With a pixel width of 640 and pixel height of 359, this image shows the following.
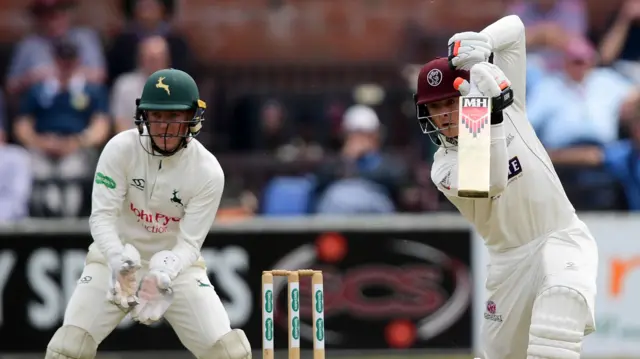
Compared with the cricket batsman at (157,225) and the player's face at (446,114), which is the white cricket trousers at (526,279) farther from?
the cricket batsman at (157,225)

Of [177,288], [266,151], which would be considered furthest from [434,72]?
[266,151]

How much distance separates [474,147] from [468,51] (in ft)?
1.46

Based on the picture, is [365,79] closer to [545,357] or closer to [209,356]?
[209,356]

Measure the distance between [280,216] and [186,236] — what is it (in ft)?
13.5

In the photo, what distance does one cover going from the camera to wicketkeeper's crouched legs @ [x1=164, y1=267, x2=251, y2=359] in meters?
6.43

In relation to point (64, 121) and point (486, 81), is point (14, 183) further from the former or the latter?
point (486, 81)

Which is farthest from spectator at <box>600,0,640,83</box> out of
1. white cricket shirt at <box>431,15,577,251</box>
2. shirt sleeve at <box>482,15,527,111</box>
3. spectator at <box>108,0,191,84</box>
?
white cricket shirt at <box>431,15,577,251</box>

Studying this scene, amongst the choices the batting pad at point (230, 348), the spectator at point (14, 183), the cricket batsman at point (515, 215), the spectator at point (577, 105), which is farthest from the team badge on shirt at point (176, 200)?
the spectator at point (577, 105)

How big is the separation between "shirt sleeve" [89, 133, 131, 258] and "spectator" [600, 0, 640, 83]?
6535 millimetres

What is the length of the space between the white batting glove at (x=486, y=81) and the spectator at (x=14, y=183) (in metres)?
5.74

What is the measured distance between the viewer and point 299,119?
11.6m

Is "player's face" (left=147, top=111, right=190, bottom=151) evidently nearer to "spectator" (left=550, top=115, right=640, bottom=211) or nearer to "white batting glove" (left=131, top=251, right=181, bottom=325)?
"white batting glove" (left=131, top=251, right=181, bottom=325)

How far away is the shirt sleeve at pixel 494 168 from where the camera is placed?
5531 mm

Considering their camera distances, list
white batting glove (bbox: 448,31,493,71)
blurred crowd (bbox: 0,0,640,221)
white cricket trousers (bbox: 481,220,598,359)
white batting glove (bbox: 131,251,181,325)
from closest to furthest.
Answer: white batting glove (bbox: 448,31,493,71) → white cricket trousers (bbox: 481,220,598,359) → white batting glove (bbox: 131,251,181,325) → blurred crowd (bbox: 0,0,640,221)
